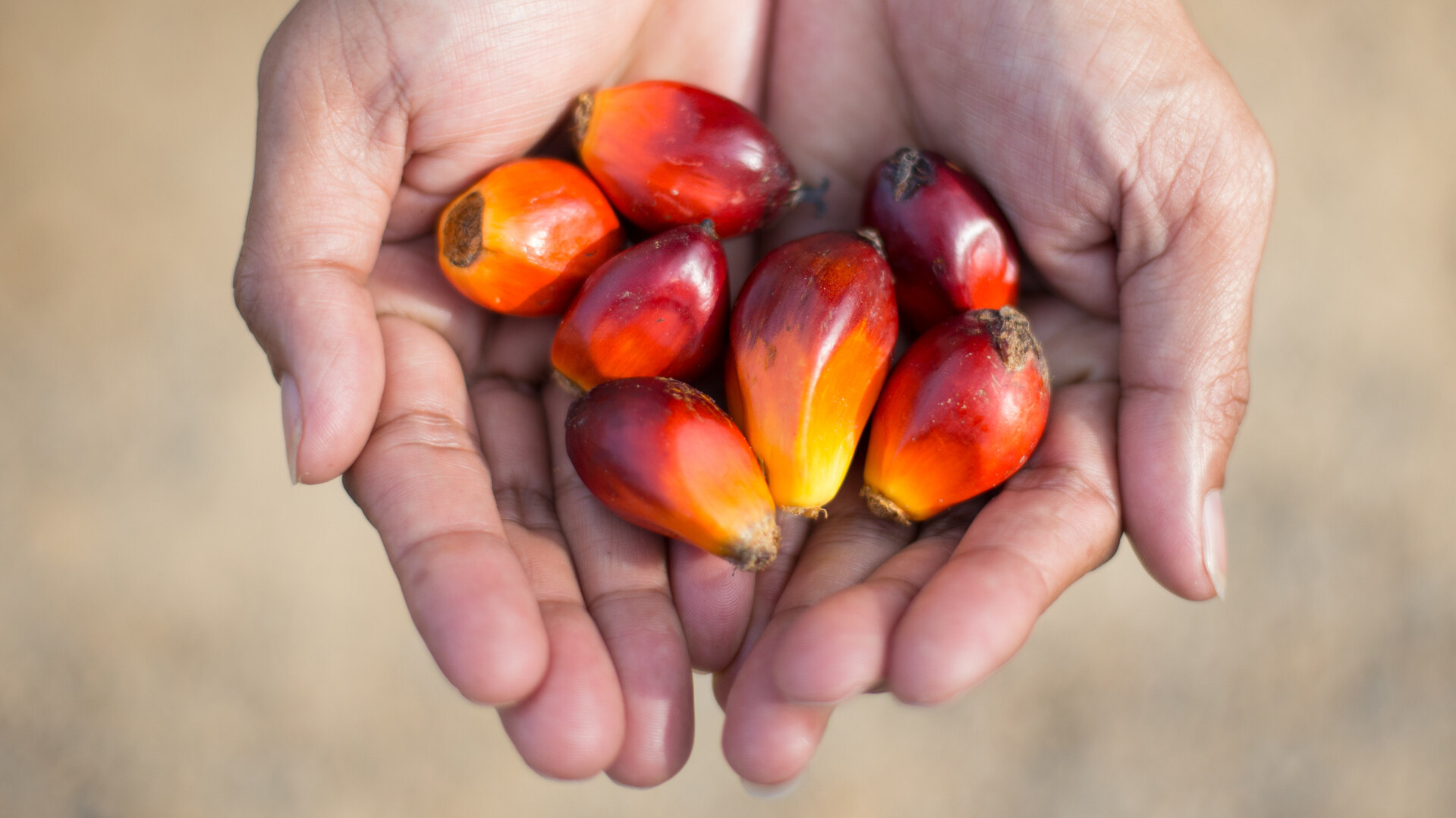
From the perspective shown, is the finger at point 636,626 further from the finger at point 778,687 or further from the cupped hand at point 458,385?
the finger at point 778,687

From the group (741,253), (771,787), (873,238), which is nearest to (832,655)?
(771,787)

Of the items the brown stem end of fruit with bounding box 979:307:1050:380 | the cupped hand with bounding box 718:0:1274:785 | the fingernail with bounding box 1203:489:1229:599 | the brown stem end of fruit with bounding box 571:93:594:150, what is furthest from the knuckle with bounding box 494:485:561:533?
the fingernail with bounding box 1203:489:1229:599

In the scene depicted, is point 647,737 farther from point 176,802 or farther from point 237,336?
point 237,336

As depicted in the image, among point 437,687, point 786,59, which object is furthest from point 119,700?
point 786,59

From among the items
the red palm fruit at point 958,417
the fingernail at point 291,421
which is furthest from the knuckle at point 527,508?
the red palm fruit at point 958,417

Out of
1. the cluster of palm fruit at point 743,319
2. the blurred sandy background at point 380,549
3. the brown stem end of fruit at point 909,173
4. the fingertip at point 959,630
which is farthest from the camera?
the blurred sandy background at point 380,549

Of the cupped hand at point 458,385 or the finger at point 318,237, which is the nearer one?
the cupped hand at point 458,385

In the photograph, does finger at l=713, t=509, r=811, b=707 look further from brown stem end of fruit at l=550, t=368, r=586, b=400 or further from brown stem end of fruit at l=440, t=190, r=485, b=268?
brown stem end of fruit at l=440, t=190, r=485, b=268
